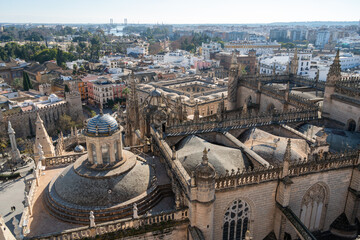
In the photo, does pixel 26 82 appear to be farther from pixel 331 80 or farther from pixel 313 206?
pixel 313 206

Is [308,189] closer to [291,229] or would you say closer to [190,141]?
[291,229]

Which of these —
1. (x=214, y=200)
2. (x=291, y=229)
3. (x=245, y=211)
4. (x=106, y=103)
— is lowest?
(x=106, y=103)

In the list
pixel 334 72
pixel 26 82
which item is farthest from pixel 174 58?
pixel 334 72

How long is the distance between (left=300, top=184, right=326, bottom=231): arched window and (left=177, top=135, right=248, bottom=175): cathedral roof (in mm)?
4928

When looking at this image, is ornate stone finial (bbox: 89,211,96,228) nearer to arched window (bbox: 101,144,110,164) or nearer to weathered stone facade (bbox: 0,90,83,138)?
arched window (bbox: 101,144,110,164)

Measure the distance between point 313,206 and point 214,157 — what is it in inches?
321

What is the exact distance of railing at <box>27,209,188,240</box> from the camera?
1653 centimetres

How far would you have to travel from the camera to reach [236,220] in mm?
20062

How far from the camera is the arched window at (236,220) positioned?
1969 cm

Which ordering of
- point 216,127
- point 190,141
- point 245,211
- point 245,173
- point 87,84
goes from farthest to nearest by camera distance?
1. point 87,84
2. point 216,127
3. point 190,141
4. point 245,211
5. point 245,173

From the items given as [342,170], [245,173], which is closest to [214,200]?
[245,173]

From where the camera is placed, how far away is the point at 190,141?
83.9ft

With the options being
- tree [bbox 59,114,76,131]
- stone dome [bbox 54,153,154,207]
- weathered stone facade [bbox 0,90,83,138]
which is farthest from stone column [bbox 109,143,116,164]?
weathered stone facade [bbox 0,90,83,138]

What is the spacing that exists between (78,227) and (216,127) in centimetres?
1517
